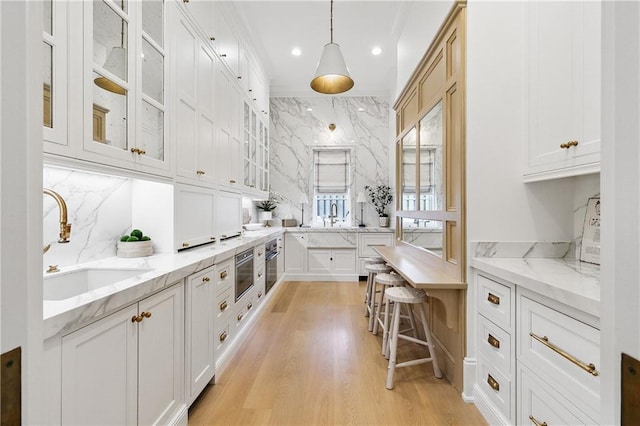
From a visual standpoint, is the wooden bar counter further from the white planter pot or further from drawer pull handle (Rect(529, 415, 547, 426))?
the white planter pot

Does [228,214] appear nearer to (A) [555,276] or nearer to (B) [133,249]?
(B) [133,249]

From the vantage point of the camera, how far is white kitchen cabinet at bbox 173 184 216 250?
2071 mm

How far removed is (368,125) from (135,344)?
522 cm

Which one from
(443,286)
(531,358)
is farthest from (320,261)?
(531,358)

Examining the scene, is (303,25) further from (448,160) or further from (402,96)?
(448,160)

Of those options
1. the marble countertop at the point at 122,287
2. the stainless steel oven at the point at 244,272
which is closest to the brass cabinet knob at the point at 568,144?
the marble countertop at the point at 122,287

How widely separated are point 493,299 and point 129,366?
178 centimetres

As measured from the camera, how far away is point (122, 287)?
3.87ft

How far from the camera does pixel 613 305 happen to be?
0.37 metres

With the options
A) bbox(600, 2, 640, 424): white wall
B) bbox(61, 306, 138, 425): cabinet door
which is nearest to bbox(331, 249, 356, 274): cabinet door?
bbox(61, 306, 138, 425): cabinet door

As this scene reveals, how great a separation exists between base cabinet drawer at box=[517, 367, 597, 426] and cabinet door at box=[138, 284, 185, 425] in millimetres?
1711

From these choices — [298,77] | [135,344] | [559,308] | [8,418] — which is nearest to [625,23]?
[8,418]

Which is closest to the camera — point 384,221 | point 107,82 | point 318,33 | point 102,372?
point 102,372

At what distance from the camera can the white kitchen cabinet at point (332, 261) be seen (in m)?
5.10
